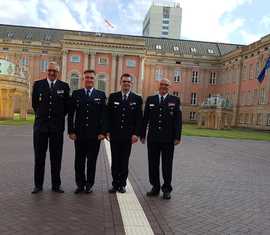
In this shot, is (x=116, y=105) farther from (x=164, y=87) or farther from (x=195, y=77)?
(x=195, y=77)

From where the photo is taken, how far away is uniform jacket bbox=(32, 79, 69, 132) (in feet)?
24.4

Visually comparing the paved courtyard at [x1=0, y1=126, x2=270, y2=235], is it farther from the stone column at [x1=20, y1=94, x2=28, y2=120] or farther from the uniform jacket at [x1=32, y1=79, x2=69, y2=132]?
the stone column at [x1=20, y1=94, x2=28, y2=120]

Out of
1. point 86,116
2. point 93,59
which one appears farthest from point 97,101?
point 93,59

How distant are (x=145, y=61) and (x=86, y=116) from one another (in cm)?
6446

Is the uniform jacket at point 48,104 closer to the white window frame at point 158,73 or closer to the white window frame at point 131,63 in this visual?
the white window frame at point 131,63

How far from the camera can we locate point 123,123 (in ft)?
25.2

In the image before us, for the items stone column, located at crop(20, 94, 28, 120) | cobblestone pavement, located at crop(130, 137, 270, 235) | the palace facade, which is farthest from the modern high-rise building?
cobblestone pavement, located at crop(130, 137, 270, 235)

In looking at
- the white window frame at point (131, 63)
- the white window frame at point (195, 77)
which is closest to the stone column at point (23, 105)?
the white window frame at point (131, 63)

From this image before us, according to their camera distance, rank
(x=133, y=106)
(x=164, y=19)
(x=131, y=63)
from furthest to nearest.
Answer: (x=164, y=19) → (x=131, y=63) → (x=133, y=106)

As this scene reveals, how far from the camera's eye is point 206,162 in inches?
543

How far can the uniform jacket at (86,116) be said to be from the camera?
7539 mm

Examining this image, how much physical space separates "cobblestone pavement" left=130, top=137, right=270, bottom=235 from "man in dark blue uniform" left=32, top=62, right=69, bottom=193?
6.99 ft

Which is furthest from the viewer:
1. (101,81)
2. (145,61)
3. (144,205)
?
(145,61)

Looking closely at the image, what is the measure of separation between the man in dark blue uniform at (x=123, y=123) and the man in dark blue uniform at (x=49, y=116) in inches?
41.9
